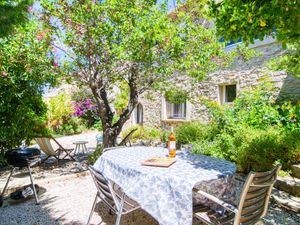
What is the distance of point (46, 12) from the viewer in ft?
15.0

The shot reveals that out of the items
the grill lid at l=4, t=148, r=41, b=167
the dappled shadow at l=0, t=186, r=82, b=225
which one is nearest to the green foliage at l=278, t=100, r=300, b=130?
the dappled shadow at l=0, t=186, r=82, b=225

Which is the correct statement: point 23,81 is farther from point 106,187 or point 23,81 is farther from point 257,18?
point 257,18

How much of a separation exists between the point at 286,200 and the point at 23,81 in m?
5.85

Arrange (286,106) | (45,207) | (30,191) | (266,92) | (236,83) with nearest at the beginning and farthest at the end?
(45,207) → (30,191) → (286,106) → (266,92) → (236,83)

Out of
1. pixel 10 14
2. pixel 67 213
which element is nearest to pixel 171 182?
pixel 67 213

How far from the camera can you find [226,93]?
8078 millimetres

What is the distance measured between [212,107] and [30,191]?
492 centimetres

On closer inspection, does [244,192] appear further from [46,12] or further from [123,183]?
[46,12]

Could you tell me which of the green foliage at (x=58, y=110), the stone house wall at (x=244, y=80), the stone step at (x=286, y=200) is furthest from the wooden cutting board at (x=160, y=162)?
the green foliage at (x=58, y=110)

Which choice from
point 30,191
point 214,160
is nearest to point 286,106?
point 214,160

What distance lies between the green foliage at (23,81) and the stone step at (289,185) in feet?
15.3

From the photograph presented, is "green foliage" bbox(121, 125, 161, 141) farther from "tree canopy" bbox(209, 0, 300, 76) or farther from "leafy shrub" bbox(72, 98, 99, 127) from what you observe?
"tree canopy" bbox(209, 0, 300, 76)

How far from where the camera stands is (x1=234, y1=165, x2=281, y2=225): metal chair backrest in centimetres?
183

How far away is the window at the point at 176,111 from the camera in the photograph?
972cm
